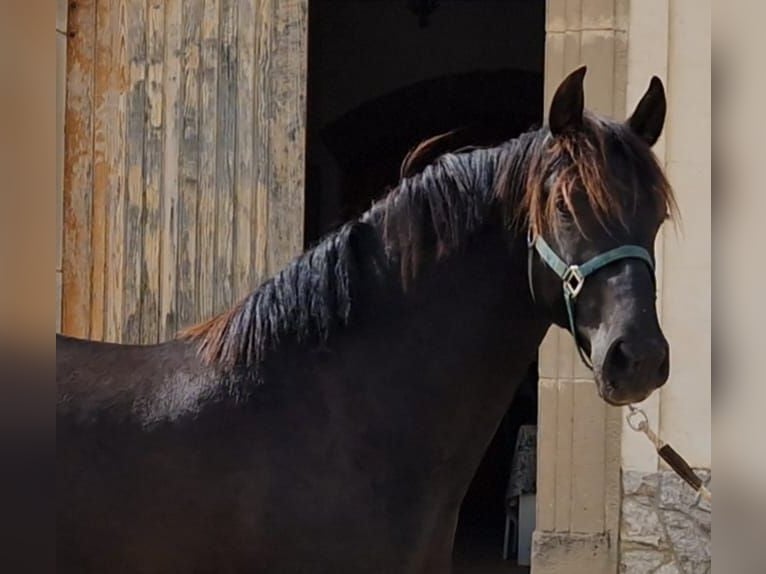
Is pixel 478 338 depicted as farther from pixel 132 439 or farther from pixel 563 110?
pixel 132 439

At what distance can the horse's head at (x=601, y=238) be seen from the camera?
1.96 meters

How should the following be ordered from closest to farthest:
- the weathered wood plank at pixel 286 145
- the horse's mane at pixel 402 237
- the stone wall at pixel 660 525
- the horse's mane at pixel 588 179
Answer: the horse's mane at pixel 588 179 < the horse's mane at pixel 402 237 < the stone wall at pixel 660 525 < the weathered wood plank at pixel 286 145

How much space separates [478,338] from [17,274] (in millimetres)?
1420

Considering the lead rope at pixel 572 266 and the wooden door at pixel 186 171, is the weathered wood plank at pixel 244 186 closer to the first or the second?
the wooden door at pixel 186 171

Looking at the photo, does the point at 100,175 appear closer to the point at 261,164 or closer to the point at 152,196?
the point at 152,196

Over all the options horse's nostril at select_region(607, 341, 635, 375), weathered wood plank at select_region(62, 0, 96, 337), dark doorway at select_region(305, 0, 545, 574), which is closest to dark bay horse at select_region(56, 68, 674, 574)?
horse's nostril at select_region(607, 341, 635, 375)

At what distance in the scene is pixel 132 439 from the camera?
7.27 ft

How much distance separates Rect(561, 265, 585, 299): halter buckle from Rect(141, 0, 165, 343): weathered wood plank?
108 inches

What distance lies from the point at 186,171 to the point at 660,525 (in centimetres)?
233

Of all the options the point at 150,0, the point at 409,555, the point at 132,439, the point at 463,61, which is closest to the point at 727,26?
the point at 409,555

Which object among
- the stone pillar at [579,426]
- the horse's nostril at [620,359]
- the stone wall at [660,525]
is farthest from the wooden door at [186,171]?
the horse's nostril at [620,359]

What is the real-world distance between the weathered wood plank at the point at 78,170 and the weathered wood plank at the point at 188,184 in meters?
0.39

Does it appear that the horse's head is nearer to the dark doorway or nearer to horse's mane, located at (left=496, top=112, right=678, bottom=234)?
horse's mane, located at (left=496, top=112, right=678, bottom=234)

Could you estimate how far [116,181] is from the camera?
4527mm
